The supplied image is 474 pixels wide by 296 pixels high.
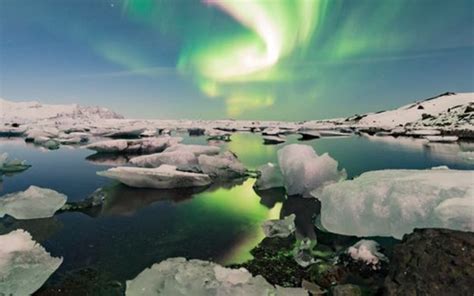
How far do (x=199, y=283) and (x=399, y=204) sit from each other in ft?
10.9

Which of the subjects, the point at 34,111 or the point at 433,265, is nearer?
the point at 433,265

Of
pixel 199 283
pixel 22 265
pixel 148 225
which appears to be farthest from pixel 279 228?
pixel 22 265

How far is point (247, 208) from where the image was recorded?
28.9ft

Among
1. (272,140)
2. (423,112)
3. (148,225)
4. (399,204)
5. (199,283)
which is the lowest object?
(272,140)

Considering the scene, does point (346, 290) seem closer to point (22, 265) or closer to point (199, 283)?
point (199, 283)

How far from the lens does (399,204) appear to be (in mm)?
→ 5547

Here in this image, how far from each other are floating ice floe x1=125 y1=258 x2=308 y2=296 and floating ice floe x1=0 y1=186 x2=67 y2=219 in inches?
169

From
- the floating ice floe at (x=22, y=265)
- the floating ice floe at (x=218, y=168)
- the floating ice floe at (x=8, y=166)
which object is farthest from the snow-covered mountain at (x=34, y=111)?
the floating ice floe at (x=22, y=265)

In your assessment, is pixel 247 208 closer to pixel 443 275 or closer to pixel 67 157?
pixel 443 275

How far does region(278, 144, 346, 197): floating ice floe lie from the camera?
987 cm

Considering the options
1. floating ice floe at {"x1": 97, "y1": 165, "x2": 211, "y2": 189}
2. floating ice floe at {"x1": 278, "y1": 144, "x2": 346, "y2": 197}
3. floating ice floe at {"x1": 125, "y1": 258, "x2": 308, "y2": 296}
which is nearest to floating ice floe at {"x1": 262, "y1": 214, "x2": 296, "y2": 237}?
floating ice floe at {"x1": 125, "y1": 258, "x2": 308, "y2": 296}

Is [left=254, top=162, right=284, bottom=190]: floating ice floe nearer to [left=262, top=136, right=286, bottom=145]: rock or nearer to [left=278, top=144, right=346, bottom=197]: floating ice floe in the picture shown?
[left=278, top=144, right=346, bottom=197]: floating ice floe

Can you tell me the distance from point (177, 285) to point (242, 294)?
762 millimetres

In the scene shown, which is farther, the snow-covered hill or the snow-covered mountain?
the snow-covered mountain
